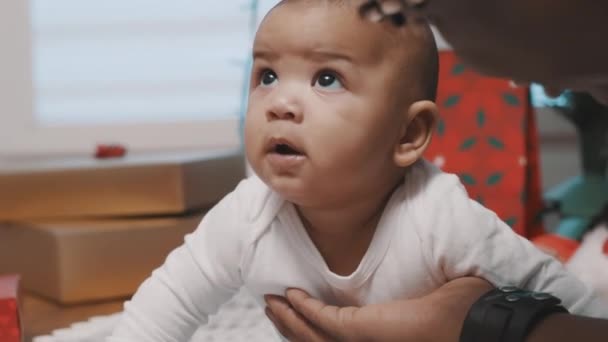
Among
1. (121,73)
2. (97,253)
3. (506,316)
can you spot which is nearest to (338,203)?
(506,316)

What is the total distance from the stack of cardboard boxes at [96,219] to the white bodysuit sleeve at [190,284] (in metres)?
0.44

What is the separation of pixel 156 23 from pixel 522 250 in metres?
1.17

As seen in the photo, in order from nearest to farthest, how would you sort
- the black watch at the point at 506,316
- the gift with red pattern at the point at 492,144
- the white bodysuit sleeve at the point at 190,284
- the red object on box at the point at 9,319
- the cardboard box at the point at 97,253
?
the black watch at the point at 506,316 < the white bodysuit sleeve at the point at 190,284 < the red object on box at the point at 9,319 < the cardboard box at the point at 97,253 < the gift with red pattern at the point at 492,144

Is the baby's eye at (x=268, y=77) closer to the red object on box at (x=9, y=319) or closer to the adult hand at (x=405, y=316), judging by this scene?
the adult hand at (x=405, y=316)

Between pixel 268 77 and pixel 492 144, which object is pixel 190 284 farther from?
pixel 492 144

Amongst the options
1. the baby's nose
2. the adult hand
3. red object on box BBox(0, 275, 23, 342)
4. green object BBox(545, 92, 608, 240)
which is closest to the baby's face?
the baby's nose

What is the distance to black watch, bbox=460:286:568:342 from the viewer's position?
65 cm

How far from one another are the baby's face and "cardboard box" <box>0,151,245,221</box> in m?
0.60

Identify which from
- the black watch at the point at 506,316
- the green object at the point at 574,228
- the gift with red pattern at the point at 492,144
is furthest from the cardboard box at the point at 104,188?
the black watch at the point at 506,316

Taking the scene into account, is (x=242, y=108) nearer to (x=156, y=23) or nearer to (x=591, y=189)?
(x=156, y=23)

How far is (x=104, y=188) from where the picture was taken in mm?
1316

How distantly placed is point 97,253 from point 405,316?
64 centimetres

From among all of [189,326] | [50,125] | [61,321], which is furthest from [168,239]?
[50,125]

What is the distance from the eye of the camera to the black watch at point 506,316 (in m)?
0.65
